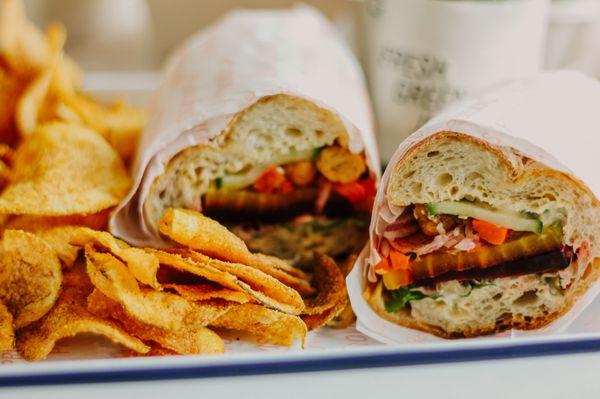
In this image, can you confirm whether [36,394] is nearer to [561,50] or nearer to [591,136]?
[591,136]

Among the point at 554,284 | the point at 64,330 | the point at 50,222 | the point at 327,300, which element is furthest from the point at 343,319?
the point at 50,222

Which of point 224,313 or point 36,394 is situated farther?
point 224,313

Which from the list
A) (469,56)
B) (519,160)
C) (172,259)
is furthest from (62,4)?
(519,160)

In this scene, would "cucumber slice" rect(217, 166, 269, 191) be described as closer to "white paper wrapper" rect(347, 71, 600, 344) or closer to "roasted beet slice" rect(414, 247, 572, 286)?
"white paper wrapper" rect(347, 71, 600, 344)

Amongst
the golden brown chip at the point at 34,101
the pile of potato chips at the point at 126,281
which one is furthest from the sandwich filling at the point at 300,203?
the golden brown chip at the point at 34,101

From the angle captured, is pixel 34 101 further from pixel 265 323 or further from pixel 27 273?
pixel 265 323

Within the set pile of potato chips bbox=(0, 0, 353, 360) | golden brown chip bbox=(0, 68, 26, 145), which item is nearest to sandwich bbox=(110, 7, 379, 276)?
pile of potato chips bbox=(0, 0, 353, 360)
